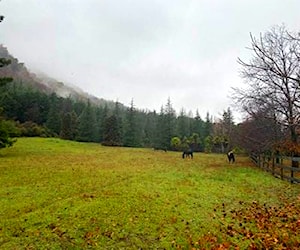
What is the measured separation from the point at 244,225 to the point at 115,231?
9.92 feet

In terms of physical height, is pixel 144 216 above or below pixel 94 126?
below

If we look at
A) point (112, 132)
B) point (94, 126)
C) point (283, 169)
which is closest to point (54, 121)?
point (94, 126)

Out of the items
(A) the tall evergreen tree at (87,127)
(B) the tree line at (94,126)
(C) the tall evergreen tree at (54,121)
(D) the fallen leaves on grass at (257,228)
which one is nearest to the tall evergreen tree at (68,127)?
(B) the tree line at (94,126)

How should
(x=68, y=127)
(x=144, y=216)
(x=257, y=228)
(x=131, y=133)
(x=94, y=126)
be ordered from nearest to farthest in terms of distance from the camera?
(x=257, y=228) → (x=144, y=216) → (x=68, y=127) → (x=131, y=133) → (x=94, y=126)

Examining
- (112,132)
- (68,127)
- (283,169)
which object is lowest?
(283,169)

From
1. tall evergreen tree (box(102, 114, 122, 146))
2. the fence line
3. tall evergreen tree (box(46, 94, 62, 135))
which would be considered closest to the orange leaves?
the fence line

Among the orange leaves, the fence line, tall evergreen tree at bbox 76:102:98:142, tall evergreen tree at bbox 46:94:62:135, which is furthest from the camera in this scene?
tall evergreen tree at bbox 46:94:62:135

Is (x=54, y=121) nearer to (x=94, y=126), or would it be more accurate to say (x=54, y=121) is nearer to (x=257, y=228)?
(x=94, y=126)

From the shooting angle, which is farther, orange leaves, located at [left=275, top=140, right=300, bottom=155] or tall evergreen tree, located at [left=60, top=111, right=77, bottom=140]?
tall evergreen tree, located at [left=60, top=111, right=77, bottom=140]

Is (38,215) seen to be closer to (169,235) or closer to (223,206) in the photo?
(169,235)

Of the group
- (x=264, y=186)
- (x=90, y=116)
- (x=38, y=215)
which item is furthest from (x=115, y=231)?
(x=90, y=116)

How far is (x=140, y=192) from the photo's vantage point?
1009 cm

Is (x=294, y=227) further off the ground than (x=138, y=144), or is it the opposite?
(x=138, y=144)

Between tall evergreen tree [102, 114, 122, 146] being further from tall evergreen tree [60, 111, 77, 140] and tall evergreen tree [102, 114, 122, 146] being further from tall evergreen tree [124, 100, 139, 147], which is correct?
tall evergreen tree [60, 111, 77, 140]
